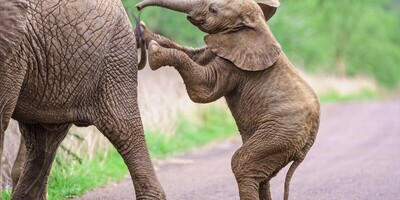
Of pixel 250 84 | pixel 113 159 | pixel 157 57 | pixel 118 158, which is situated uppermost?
pixel 157 57

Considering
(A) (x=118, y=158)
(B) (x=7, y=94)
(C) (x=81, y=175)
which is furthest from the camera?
(A) (x=118, y=158)

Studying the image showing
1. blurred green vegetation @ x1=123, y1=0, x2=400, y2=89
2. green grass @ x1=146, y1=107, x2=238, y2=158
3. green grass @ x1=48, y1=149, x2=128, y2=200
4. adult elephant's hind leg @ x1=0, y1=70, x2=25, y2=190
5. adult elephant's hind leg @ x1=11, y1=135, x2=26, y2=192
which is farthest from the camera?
blurred green vegetation @ x1=123, y1=0, x2=400, y2=89

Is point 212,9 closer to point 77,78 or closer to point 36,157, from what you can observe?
point 77,78

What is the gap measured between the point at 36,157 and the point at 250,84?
214 cm

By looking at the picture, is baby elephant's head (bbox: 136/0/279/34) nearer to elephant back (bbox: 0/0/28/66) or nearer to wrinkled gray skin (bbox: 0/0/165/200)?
wrinkled gray skin (bbox: 0/0/165/200)

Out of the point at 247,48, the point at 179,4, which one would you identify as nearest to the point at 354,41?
the point at 179,4

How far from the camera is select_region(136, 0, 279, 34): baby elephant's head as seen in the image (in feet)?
26.4

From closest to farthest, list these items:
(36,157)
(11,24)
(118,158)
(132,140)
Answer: (11,24), (132,140), (36,157), (118,158)

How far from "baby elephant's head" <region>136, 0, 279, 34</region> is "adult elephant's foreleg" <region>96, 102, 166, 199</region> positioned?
931 mm

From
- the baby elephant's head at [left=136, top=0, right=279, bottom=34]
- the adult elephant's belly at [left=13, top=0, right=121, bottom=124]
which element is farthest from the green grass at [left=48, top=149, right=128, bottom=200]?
the baby elephant's head at [left=136, top=0, right=279, bottom=34]

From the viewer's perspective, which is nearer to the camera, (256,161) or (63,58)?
(256,161)

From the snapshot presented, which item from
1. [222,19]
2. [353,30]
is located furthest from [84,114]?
[353,30]

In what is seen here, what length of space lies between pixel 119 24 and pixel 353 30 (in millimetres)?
51423

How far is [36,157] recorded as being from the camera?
8.81m
